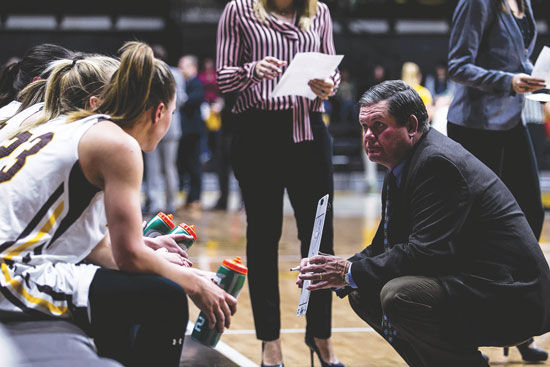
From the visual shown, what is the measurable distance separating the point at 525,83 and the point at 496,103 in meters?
0.17

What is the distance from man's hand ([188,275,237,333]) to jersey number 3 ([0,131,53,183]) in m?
0.61

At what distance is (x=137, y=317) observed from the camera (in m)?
2.42

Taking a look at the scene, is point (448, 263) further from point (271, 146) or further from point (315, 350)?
A: point (271, 146)

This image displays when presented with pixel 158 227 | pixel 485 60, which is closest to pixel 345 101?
pixel 485 60

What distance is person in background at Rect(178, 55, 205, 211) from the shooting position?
971 cm

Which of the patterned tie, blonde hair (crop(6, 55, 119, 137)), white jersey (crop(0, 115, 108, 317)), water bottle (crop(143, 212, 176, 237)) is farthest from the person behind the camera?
water bottle (crop(143, 212, 176, 237))

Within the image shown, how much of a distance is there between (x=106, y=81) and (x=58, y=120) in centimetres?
23

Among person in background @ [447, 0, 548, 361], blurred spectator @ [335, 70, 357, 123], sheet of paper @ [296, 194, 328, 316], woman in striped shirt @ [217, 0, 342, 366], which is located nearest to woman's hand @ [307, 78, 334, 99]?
woman in striped shirt @ [217, 0, 342, 366]

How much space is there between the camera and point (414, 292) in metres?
2.76

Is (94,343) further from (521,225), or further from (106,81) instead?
(521,225)

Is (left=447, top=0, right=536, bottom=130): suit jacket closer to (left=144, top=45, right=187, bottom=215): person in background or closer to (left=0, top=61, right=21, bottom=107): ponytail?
(left=0, top=61, right=21, bottom=107): ponytail

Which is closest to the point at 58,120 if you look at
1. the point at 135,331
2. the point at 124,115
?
the point at 124,115

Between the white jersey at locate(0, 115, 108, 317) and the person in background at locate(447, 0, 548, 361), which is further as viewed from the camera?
the person in background at locate(447, 0, 548, 361)

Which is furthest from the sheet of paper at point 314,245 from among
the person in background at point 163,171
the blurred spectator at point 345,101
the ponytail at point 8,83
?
the blurred spectator at point 345,101
